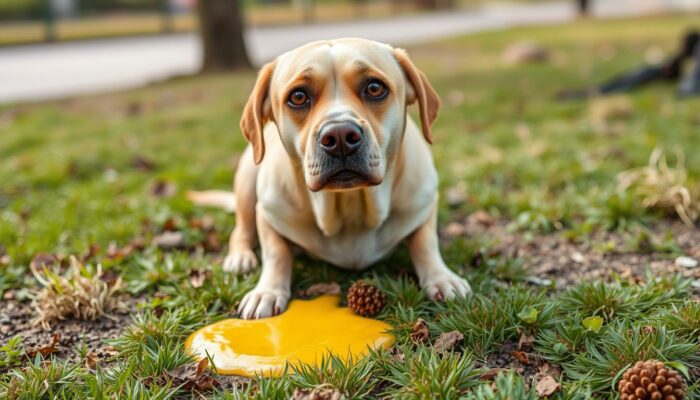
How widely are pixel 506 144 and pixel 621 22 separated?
44.6ft

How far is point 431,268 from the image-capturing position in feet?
10.8

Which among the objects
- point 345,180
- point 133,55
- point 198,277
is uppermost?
point 345,180

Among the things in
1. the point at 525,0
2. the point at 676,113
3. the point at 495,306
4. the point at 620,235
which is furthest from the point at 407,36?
the point at 525,0

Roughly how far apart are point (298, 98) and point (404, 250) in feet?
4.04

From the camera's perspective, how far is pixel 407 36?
1869cm

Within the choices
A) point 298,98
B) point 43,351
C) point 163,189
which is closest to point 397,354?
point 298,98

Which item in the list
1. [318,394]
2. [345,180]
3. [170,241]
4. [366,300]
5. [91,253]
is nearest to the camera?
[318,394]

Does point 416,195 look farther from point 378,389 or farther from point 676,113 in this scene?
point 676,113

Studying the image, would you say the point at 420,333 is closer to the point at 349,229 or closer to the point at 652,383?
the point at 349,229

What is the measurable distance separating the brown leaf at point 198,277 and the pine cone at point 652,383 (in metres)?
2.08

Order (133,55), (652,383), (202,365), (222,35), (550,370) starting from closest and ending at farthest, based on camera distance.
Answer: (652,383), (550,370), (202,365), (222,35), (133,55)

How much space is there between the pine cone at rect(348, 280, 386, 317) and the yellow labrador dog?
25 centimetres

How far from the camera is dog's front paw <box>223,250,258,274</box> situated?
363 cm

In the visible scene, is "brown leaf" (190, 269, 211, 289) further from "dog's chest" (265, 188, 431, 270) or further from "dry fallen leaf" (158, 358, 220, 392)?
"dry fallen leaf" (158, 358, 220, 392)
